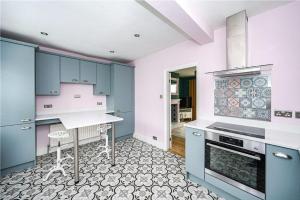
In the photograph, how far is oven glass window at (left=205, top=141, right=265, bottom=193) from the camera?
143cm

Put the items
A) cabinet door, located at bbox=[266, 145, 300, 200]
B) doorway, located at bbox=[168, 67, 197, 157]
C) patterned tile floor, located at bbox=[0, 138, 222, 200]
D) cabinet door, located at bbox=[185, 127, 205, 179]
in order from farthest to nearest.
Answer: doorway, located at bbox=[168, 67, 197, 157], cabinet door, located at bbox=[185, 127, 205, 179], patterned tile floor, located at bbox=[0, 138, 222, 200], cabinet door, located at bbox=[266, 145, 300, 200]

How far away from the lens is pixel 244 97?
2041 mm

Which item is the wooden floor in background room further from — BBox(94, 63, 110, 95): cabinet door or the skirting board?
BBox(94, 63, 110, 95): cabinet door

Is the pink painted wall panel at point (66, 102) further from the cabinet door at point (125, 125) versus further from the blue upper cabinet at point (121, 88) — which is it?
the cabinet door at point (125, 125)

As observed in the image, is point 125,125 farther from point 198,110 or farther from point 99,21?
point 99,21

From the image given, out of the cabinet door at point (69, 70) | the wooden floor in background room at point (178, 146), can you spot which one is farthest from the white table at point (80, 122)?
the wooden floor in background room at point (178, 146)

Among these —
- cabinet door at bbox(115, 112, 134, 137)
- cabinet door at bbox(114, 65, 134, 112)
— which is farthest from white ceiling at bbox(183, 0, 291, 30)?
cabinet door at bbox(115, 112, 134, 137)

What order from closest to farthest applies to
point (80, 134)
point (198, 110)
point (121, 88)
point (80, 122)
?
1. point (80, 122)
2. point (198, 110)
3. point (80, 134)
4. point (121, 88)

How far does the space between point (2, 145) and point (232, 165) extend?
11.6 ft

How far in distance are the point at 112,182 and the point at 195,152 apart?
54.3 inches

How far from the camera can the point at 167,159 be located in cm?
279

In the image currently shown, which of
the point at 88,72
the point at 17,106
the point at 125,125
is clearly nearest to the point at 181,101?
the point at 125,125

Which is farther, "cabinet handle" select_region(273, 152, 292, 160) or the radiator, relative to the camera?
the radiator

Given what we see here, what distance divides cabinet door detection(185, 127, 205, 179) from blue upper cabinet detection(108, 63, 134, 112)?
2333 millimetres
